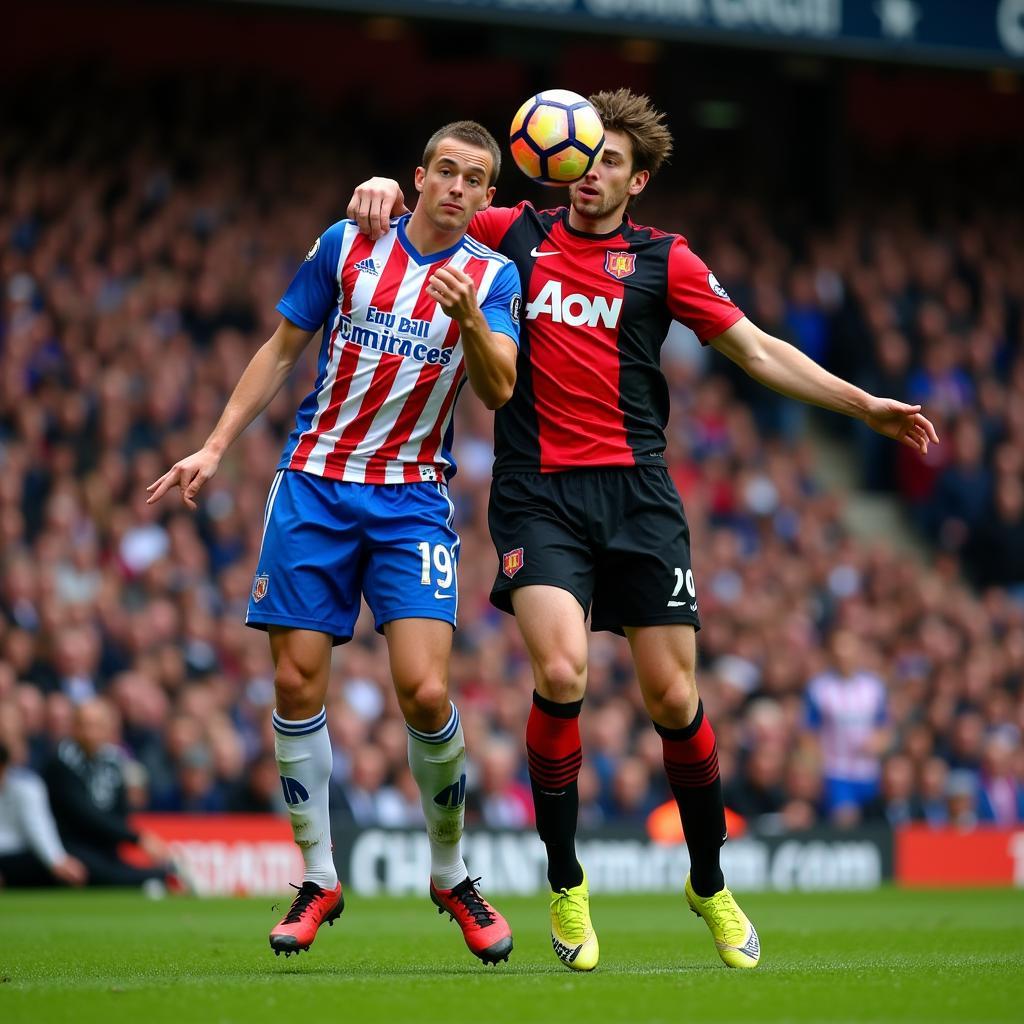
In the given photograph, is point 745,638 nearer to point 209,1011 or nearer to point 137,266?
point 137,266

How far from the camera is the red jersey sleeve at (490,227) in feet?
23.1

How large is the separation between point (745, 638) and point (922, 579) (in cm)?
365

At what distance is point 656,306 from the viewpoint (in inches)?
270

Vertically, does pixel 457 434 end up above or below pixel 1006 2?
below

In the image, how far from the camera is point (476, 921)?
6.68 metres

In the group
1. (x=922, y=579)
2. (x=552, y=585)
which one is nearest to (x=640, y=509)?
(x=552, y=585)

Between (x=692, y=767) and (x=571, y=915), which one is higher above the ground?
(x=692, y=767)

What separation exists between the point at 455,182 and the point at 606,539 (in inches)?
53.2

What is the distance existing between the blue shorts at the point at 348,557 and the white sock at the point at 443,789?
0.42 metres

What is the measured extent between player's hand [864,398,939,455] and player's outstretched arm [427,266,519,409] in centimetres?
130

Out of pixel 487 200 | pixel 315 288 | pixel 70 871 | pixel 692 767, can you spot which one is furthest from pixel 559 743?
pixel 70 871

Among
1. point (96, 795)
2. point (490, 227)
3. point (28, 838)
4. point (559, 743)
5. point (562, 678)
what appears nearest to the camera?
point (562, 678)

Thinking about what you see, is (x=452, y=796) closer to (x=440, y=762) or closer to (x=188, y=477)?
(x=440, y=762)

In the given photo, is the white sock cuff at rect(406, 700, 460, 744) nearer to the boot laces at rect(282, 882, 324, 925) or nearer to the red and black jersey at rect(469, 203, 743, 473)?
the boot laces at rect(282, 882, 324, 925)
